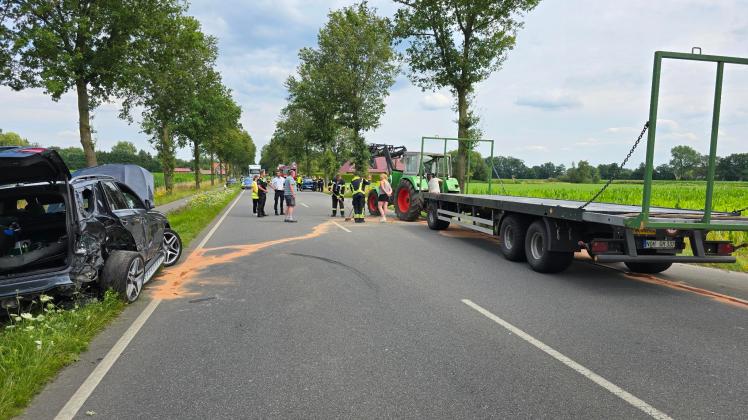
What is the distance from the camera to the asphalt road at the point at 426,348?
3.35 meters

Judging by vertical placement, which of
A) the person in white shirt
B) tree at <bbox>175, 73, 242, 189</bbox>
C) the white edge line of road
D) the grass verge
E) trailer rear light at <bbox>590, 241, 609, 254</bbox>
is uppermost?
tree at <bbox>175, 73, 242, 189</bbox>

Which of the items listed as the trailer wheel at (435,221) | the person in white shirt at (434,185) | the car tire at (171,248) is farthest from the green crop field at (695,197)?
the car tire at (171,248)

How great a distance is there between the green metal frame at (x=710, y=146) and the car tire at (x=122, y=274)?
20.9ft

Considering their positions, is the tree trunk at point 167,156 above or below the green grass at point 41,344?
above

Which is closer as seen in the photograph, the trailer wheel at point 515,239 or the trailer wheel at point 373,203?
the trailer wheel at point 515,239

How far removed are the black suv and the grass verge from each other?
27 cm

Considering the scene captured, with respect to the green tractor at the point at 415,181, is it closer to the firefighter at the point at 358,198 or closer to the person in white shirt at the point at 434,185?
the person in white shirt at the point at 434,185

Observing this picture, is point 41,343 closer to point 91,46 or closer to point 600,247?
point 600,247

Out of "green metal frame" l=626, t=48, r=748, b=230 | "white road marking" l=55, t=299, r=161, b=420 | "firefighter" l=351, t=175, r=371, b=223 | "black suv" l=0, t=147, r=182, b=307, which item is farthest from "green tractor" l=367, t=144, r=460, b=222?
"white road marking" l=55, t=299, r=161, b=420

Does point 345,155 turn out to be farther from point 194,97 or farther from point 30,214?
point 30,214

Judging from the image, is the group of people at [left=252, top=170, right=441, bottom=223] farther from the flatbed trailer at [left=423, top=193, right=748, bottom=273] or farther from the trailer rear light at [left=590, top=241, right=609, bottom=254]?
the trailer rear light at [left=590, top=241, right=609, bottom=254]

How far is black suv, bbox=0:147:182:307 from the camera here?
498 centimetres

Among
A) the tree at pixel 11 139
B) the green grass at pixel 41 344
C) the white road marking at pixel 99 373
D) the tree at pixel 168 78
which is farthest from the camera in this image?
the tree at pixel 11 139

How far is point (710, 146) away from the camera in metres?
6.34
